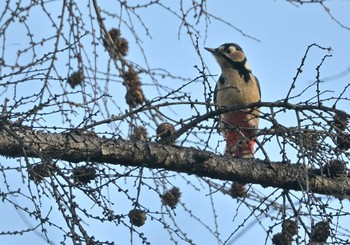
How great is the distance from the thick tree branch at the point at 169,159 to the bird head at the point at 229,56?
216 cm

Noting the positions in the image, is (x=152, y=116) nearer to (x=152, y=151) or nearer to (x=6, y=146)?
(x=152, y=151)

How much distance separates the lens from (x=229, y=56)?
6.28m

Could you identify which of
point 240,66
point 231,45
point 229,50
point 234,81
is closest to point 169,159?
point 234,81

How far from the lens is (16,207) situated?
3.44 m

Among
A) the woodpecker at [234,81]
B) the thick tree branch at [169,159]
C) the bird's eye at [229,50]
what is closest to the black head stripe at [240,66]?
the woodpecker at [234,81]

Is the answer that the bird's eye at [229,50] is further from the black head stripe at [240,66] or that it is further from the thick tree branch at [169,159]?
the thick tree branch at [169,159]

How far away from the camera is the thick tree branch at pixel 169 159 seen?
3.65 meters

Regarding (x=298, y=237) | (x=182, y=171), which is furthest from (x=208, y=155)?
(x=298, y=237)

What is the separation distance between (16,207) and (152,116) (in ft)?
4.20

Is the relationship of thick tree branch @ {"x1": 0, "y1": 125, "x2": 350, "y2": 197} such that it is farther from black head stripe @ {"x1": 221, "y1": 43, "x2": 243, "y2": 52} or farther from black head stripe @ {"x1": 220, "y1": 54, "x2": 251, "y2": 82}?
black head stripe @ {"x1": 221, "y1": 43, "x2": 243, "y2": 52}

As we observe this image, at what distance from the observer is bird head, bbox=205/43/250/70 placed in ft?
20.4

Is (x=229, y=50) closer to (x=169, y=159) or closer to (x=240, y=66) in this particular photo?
(x=240, y=66)

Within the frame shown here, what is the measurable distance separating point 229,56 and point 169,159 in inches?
98.5

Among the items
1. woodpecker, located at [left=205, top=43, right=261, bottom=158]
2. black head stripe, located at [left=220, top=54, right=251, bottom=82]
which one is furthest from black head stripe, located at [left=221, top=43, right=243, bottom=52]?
black head stripe, located at [left=220, top=54, right=251, bottom=82]
